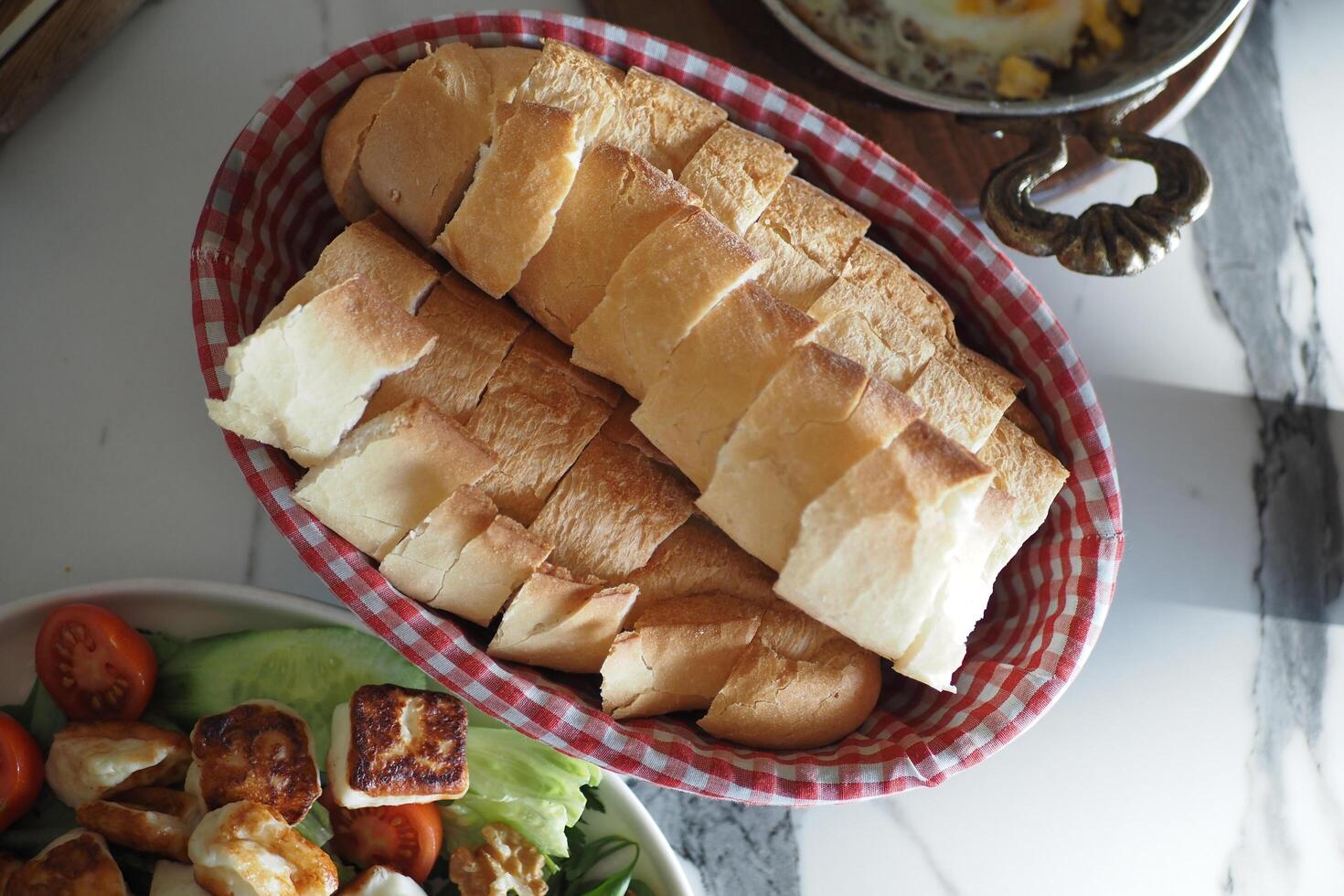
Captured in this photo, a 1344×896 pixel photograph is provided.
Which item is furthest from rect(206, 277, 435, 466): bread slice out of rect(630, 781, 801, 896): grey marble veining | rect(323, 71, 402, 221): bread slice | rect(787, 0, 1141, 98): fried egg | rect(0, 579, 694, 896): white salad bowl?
rect(787, 0, 1141, 98): fried egg

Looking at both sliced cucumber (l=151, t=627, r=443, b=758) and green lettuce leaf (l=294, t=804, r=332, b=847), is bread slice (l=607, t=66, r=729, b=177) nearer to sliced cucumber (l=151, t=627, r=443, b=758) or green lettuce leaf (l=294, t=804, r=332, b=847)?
sliced cucumber (l=151, t=627, r=443, b=758)

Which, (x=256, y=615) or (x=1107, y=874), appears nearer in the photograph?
(x=256, y=615)

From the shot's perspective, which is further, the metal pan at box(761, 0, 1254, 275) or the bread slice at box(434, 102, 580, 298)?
the metal pan at box(761, 0, 1254, 275)

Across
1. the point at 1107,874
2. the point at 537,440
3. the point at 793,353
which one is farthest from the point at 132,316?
the point at 1107,874

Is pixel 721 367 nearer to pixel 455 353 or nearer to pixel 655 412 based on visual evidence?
pixel 655 412

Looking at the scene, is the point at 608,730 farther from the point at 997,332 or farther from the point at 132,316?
the point at 132,316

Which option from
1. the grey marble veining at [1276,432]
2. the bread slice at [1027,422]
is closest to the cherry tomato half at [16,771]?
the bread slice at [1027,422]

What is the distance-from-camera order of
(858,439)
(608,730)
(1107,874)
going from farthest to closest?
(1107,874) → (608,730) → (858,439)
